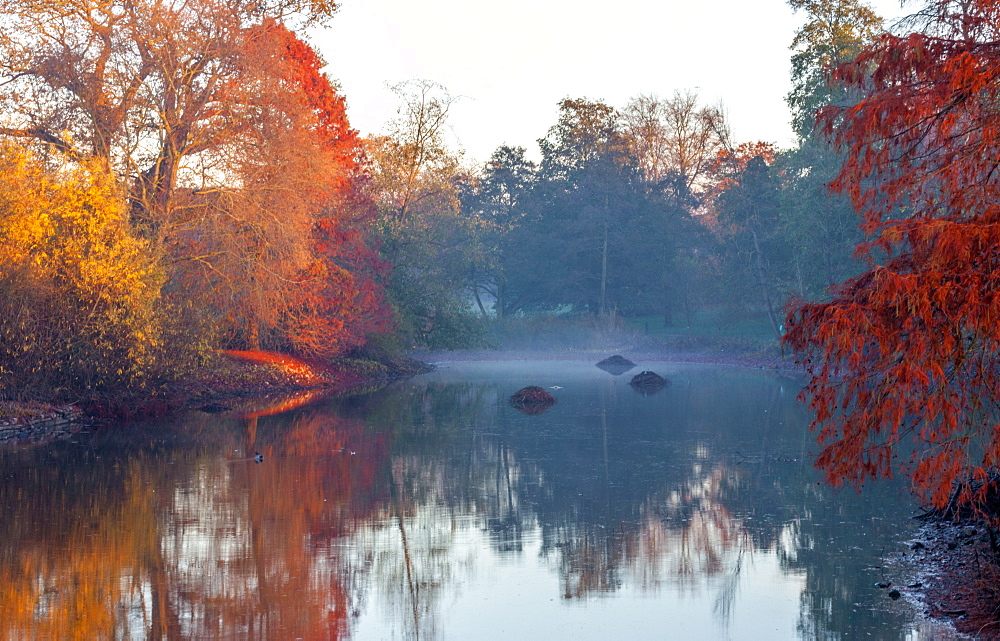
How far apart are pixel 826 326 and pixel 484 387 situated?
26.5 m

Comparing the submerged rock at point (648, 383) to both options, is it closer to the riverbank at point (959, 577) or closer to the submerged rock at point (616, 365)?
the submerged rock at point (616, 365)

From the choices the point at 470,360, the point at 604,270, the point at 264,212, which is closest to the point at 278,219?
the point at 264,212

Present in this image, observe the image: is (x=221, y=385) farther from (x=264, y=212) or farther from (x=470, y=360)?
(x=470, y=360)

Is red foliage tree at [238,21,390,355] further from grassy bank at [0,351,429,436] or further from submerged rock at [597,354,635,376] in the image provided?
submerged rock at [597,354,635,376]

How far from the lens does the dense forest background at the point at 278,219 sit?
69.3 ft

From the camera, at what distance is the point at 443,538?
10508mm

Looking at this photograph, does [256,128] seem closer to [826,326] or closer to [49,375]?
[49,375]

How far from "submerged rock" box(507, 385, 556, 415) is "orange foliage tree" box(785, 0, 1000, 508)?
1739cm

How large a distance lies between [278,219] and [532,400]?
891cm

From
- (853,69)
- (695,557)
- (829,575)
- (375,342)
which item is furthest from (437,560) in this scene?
(375,342)

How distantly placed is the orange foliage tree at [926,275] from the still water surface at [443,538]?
157cm

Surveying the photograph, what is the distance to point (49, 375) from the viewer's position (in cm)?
2117

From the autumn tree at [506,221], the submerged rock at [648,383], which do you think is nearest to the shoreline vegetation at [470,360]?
the submerged rock at [648,383]

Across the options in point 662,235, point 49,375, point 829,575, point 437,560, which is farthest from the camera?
point 662,235
